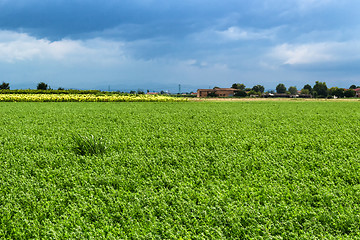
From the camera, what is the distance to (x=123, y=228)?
207 centimetres

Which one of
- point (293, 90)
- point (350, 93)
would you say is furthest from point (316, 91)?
point (293, 90)

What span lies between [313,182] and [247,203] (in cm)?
88

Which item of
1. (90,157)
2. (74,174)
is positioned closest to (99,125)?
(90,157)

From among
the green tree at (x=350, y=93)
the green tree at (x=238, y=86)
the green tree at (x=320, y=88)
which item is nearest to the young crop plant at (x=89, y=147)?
the green tree at (x=350, y=93)

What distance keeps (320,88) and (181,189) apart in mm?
87444

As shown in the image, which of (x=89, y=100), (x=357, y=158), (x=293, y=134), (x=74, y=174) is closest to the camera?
(x=74, y=174)

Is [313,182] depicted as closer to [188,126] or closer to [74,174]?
[74,174]

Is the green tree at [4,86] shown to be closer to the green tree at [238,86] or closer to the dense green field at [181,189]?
the dense green field at [181,189]

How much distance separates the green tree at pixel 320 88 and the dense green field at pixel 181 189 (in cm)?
8307

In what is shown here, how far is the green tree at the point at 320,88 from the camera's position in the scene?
7800 cm

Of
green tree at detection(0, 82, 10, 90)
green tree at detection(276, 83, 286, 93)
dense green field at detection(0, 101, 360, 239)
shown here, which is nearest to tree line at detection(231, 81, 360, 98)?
green tree at detection(276, 83, 286, 93)

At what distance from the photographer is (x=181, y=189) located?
2660 mm

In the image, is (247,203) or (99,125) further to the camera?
(99,125)

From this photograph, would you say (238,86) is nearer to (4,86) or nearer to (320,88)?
(320,88)
